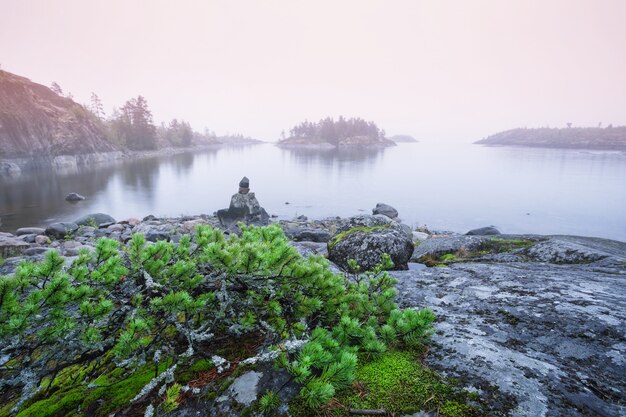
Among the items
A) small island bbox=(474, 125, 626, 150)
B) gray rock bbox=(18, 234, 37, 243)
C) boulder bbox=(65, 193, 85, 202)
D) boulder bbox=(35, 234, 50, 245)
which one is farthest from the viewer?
small island bbox=(474, 125, 626, 150)

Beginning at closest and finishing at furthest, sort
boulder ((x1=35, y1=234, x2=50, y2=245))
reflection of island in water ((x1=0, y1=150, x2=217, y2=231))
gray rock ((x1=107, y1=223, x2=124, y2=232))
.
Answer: boulder ((x1=35, y1=234, x2=50, y2=245)) → gray rock ((x1=107, y1=223, x2=124, y2=232)) → reflection of island in water ((x1=0, y1=150, x2=217, y2=231))

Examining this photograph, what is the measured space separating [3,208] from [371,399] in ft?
130

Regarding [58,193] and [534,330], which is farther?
[58,193]

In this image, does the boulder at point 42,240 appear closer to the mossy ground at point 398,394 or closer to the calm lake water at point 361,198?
the calm lake water at point 361,198

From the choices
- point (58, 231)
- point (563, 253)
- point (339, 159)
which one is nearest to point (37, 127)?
point (58, 231)

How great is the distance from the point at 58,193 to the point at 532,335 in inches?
1838

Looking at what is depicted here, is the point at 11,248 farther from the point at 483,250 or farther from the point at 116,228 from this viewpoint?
the point at 483,250

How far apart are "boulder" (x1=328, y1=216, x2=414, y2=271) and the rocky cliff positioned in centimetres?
7407

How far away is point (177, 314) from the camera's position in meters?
2.61

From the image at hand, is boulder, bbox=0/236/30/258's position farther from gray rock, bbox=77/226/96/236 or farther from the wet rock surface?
the wet rock surface

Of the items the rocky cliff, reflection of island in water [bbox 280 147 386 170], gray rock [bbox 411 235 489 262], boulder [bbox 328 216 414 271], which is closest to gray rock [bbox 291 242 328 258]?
boulder [bbox 328 216 414 271]

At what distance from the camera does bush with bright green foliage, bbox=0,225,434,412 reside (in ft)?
6.82

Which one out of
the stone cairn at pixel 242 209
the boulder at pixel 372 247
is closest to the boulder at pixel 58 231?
the stone cairn at pixel 242 209

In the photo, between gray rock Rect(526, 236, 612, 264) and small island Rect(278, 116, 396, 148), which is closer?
gray rock Rect(526, 236, 612, 264)
